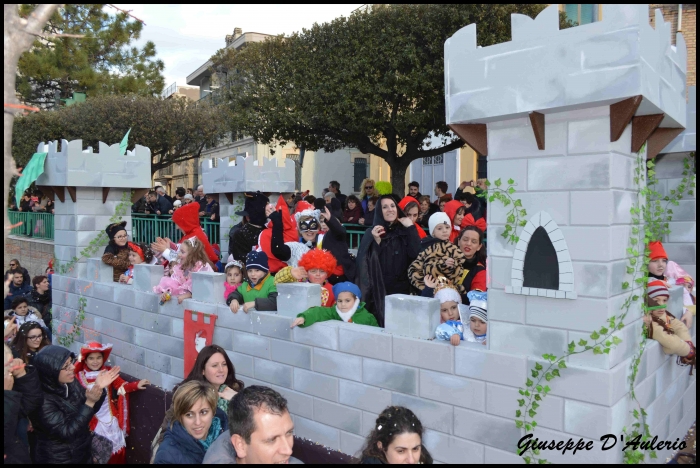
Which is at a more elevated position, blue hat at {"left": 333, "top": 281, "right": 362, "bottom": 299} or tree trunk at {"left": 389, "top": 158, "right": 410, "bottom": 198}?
tree trunk at {"left": 389, "top": 158, "right": 410, "bottom": 198}

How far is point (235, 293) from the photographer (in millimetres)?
6172

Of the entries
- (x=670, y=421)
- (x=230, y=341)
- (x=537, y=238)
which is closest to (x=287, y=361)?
(x=230, y=341)

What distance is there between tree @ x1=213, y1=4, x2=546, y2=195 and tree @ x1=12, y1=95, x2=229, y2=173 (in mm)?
7042

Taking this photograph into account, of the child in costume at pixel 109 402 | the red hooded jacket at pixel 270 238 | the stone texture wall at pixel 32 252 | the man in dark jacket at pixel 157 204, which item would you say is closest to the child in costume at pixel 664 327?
the red hooded jacket at pixel 270 238

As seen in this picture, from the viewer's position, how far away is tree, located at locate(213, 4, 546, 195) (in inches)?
541

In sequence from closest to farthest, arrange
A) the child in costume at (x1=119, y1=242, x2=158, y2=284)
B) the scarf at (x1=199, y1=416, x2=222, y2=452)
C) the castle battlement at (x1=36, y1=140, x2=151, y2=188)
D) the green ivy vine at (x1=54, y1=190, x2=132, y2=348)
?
the scarf at (x1=199, y1=416, x2=222, y2=452) < the child in costume at (x1=119, y1=242, x2=158, y2=284) < the castle battlement at (x1=36, y1=140, x2=151, y2=188) < the green ivy vine at (x1=54, y1=190, x2=132, y2=348)

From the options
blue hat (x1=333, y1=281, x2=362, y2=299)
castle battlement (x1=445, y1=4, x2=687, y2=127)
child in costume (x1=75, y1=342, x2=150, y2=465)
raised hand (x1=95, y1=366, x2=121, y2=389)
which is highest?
castle battlement (x1=445, y1=4, x2=687, y2=127)

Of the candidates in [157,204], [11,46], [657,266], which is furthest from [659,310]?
[157,204]

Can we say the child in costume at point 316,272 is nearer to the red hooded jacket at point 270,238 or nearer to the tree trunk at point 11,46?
the red hooded jacket at point 270,238

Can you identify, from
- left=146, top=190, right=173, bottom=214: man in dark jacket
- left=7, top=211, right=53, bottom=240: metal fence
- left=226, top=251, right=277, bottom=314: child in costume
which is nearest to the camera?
left=226, top=251, right=277, bottom=314: child in costume

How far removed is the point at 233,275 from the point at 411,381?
2.57m

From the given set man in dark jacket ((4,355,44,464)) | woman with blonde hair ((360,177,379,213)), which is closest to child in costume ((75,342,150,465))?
man in dark jacket ((4,355,44,464))

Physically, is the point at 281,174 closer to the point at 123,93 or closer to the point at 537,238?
the point at 537,238

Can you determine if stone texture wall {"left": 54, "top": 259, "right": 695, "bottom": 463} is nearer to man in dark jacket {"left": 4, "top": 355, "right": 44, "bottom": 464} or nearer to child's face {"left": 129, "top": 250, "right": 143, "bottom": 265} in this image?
child's face {"left": 129, "top": 250, "right": 143, "bottom": 265}
